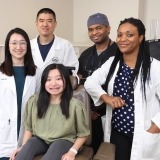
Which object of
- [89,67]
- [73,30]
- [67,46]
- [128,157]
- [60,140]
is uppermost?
[73,30]

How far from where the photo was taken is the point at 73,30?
12.0ft

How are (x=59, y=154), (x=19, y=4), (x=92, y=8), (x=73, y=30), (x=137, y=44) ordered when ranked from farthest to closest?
1. (x=73, y=30)
2. (x=92, y=8)
3. (x=19, y=4)
4. (x=137, y=44)
5. (x=59, y=154)

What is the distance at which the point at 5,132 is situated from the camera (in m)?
1.88

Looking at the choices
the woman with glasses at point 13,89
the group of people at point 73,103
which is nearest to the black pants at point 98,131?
the group of people at point 73,103

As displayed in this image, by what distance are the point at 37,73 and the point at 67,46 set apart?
0.56m

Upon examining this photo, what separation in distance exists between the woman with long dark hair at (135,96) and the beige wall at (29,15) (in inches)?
65.8

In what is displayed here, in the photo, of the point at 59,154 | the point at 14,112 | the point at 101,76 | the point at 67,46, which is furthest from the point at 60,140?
the point at 67,46

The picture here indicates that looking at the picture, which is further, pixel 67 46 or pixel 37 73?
pixel 67 46

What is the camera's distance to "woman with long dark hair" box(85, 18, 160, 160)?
5.62ft

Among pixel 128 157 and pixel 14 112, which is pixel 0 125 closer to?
pixel 14 112

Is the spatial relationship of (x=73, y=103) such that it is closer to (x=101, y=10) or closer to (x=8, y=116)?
(x=8, y=116)

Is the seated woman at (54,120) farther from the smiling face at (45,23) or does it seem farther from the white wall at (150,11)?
the white wall at (150,11)

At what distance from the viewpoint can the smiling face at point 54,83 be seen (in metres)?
1.80

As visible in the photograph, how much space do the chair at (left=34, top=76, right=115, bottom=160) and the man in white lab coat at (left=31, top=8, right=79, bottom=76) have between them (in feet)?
1.72
